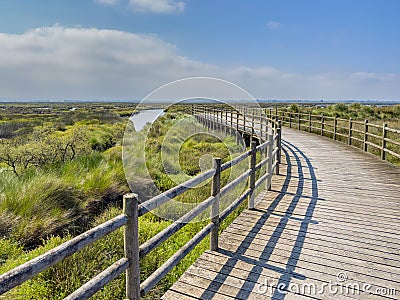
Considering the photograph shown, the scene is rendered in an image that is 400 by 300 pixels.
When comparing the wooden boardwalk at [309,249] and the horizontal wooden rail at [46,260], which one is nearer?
the horizontal wooden rail at [46,260]

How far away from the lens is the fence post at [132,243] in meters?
2.46

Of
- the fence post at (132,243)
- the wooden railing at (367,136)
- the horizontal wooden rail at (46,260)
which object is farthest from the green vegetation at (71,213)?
the wooden railing at (367,136)

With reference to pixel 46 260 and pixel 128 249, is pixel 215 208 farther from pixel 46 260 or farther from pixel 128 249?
pixel 46 260

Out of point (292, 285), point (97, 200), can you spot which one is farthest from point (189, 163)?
point (292, 285)

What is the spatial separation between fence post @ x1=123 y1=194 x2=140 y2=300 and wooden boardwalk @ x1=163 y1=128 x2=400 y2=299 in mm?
552

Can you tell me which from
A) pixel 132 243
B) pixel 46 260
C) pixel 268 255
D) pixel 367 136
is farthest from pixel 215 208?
pixel 367 136

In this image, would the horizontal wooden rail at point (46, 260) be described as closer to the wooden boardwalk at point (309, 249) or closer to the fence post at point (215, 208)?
the wooden boardwalk at point (309, 249)

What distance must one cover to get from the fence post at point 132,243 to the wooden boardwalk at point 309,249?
21.7 inches

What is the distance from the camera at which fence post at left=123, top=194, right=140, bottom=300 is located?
8.06 feet

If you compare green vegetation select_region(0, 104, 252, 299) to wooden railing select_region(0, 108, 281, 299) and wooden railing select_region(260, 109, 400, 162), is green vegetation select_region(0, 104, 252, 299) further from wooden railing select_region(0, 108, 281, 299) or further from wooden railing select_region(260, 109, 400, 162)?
wooden railing select_region(260, 109, 400, 162)

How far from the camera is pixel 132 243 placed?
8.18ft

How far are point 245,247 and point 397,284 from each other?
5.38ft

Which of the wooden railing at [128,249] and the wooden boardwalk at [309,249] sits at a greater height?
the wooden railing at [128,249]

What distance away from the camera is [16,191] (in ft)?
20.4
